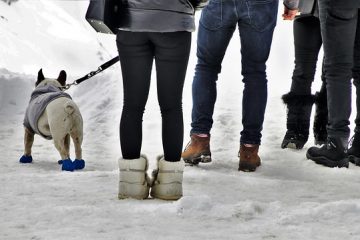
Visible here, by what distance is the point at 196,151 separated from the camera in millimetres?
4523

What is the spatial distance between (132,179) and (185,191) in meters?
0.45

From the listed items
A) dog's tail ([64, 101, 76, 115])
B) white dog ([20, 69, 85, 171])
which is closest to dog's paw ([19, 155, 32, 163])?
white dog ([20, 69, 85, 171])

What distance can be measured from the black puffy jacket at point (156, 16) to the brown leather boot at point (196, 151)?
151 centimetres

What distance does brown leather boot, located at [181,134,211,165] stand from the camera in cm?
450

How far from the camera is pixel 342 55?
4.31 m

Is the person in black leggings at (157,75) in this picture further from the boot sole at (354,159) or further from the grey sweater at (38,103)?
the boot sole at (354,159)

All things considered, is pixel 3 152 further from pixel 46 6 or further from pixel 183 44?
pixel 46 6

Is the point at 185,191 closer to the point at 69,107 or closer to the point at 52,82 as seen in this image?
the point at 69,107

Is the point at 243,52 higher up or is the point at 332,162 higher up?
the point at 243,52

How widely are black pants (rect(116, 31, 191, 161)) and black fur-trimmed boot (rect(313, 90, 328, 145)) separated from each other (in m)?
2.26

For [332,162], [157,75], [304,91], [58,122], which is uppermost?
[157,75]

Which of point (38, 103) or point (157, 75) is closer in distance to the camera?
point (157, 75)

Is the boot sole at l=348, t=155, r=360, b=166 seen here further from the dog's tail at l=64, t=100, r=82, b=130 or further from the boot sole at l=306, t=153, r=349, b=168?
the dog's tail at l=64, t=100, r=82, b=130

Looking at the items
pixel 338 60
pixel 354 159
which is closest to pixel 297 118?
pixel 354 159
